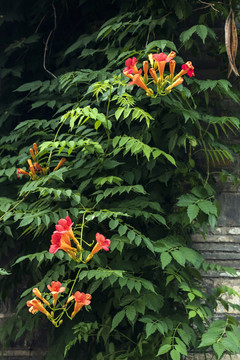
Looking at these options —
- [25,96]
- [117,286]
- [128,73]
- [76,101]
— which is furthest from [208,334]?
[25,96]

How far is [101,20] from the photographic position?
4.79 meters

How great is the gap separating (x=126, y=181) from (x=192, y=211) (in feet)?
1.54

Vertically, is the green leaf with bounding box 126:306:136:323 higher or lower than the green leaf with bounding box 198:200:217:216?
lower

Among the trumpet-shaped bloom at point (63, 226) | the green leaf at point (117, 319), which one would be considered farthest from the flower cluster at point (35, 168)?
the green leaf at point (117, 319)

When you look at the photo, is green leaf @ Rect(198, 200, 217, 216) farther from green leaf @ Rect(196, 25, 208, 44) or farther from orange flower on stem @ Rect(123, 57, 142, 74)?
green leaf @ Rect(196, 25, 208, 44)

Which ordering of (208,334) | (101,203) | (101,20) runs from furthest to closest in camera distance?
(101,20) → (101,203) → (208,334)

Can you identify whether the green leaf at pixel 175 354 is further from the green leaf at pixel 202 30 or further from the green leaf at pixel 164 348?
the green leaf at pixel 202 30

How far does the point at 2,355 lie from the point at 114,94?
2006 millimetres

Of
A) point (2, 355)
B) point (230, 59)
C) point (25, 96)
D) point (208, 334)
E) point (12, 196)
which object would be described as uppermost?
point (230, 59)

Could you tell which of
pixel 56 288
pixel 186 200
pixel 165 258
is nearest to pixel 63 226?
pixel 56 288

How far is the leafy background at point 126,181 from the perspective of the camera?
372 cm

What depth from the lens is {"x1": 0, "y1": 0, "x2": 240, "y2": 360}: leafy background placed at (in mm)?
3723

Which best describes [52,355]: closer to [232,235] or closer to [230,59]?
[232,235]

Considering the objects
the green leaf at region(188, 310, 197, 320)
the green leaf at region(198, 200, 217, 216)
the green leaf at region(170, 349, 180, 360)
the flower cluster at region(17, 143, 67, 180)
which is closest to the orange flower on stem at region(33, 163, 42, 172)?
the flower cluster at region(17, 143, 67, 180)
